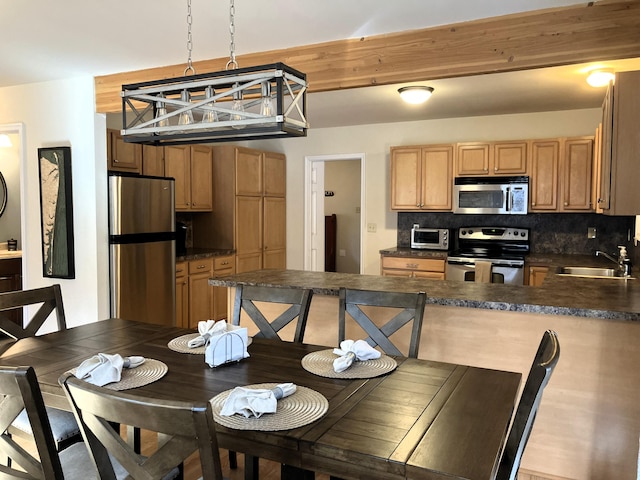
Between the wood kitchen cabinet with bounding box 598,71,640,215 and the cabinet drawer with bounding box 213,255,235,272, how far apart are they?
150 inches

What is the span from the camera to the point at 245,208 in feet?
19.0

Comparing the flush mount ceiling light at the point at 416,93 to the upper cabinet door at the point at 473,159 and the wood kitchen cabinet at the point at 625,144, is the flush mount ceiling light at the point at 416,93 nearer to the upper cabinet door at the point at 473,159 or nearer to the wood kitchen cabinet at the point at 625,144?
the upper cabinet door at the point at 473,159

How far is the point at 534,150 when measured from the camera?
489 cm

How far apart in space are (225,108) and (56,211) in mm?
2844

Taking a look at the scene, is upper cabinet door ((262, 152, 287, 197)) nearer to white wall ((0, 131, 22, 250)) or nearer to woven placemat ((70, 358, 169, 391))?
white wall ((0, 131, 22, 250))

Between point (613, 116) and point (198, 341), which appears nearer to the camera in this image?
point (198, 341)

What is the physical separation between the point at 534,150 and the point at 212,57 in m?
3.22

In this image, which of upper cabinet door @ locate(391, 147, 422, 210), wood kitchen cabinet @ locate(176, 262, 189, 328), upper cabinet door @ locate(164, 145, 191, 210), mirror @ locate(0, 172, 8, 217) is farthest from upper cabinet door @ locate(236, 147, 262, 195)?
mirror @ locate(0, 172, 8, 217)

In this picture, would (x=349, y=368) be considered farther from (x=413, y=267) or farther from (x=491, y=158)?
(x=491, y=158)

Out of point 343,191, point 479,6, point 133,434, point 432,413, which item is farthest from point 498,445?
point 343,191

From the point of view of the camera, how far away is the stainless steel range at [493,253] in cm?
476

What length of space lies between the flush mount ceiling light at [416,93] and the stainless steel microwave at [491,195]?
1.39 metres

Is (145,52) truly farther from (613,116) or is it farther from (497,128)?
(497,128)

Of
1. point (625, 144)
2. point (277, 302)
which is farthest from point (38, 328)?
point (625, 144)
